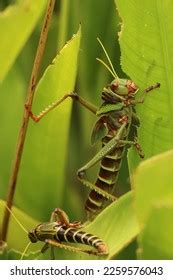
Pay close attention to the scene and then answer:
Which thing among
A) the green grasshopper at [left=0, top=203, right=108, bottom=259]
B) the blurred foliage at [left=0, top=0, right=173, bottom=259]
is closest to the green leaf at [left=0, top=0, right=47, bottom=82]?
the blurred foliage at [left=0, top=0, right=173, bottom=259]

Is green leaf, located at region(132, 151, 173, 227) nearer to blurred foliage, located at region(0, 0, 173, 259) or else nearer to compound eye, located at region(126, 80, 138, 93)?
blurred foliage, located at region(0, 0, 173, 259)

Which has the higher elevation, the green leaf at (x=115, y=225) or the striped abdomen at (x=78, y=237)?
the green leaf at (x=115, y=225)

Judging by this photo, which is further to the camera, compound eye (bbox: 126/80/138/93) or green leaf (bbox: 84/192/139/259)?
compound eye (bbox: 126/80/138/93)

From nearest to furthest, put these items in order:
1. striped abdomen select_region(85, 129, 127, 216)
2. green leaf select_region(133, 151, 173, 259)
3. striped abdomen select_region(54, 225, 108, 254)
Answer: green leaf select_region(133, 151, 173, 259)
striped abdomen select_region(54, 225, 108, 254)
striped abdomen select_region(85, 129, 127, 216)

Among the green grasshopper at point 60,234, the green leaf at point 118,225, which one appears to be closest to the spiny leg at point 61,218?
the green grasshopper at point 60,234

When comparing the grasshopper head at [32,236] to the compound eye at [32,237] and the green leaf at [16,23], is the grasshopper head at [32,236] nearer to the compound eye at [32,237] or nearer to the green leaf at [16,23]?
the compound eye at [32,237]
